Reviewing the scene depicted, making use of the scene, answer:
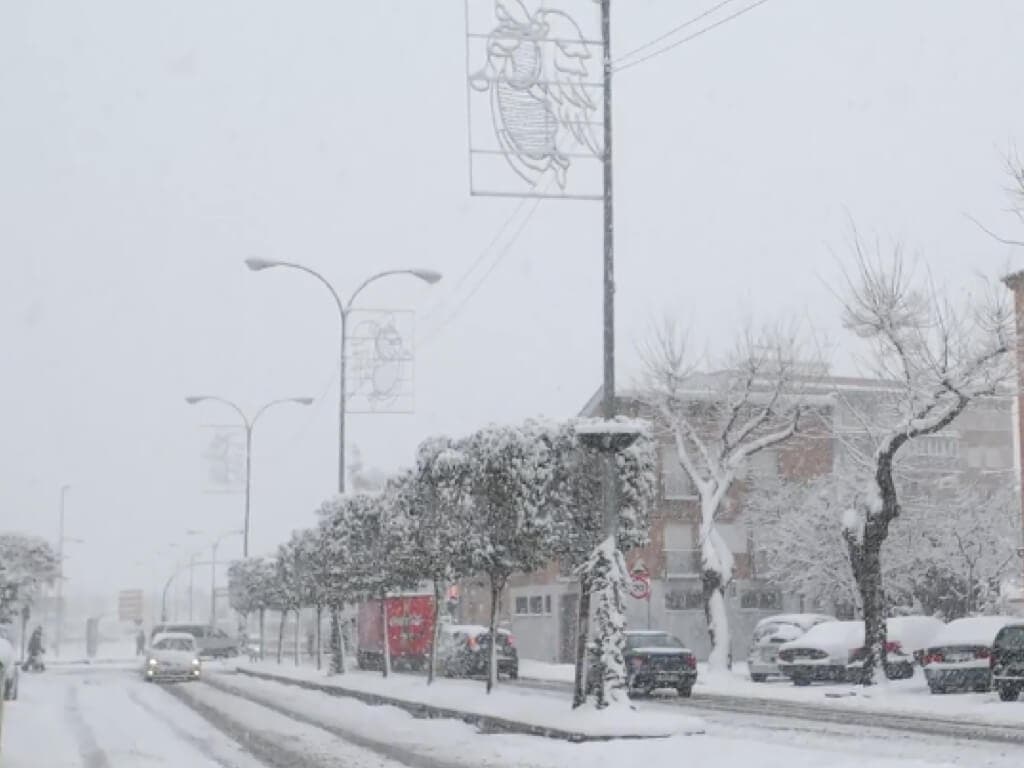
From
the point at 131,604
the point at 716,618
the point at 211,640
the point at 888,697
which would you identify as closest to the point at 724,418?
the point at 716,618

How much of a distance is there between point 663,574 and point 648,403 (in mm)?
9929

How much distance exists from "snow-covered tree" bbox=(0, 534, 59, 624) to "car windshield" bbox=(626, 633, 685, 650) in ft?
89.8

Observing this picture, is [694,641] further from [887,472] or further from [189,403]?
[887,472]

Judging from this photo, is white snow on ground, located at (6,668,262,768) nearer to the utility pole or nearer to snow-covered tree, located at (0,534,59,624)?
the utility pole

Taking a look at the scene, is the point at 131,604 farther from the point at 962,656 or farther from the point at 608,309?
the point at 608,309

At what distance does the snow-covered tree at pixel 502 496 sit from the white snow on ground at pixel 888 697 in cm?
697

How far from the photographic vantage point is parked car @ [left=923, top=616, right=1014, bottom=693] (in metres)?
28.3

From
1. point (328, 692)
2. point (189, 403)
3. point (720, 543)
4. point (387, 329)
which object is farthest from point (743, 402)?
point (189, 403)

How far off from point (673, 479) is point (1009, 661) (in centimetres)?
3015

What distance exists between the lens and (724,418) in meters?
43.0

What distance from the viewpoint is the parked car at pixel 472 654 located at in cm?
4175

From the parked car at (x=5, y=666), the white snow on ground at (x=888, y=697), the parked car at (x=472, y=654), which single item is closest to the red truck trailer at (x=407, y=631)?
the parked car at (x=472, y=654)

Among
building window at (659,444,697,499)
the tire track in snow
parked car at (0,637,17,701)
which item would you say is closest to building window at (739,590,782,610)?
building window at (659,444,697,499)

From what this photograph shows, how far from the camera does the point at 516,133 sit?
19969 millimetres
